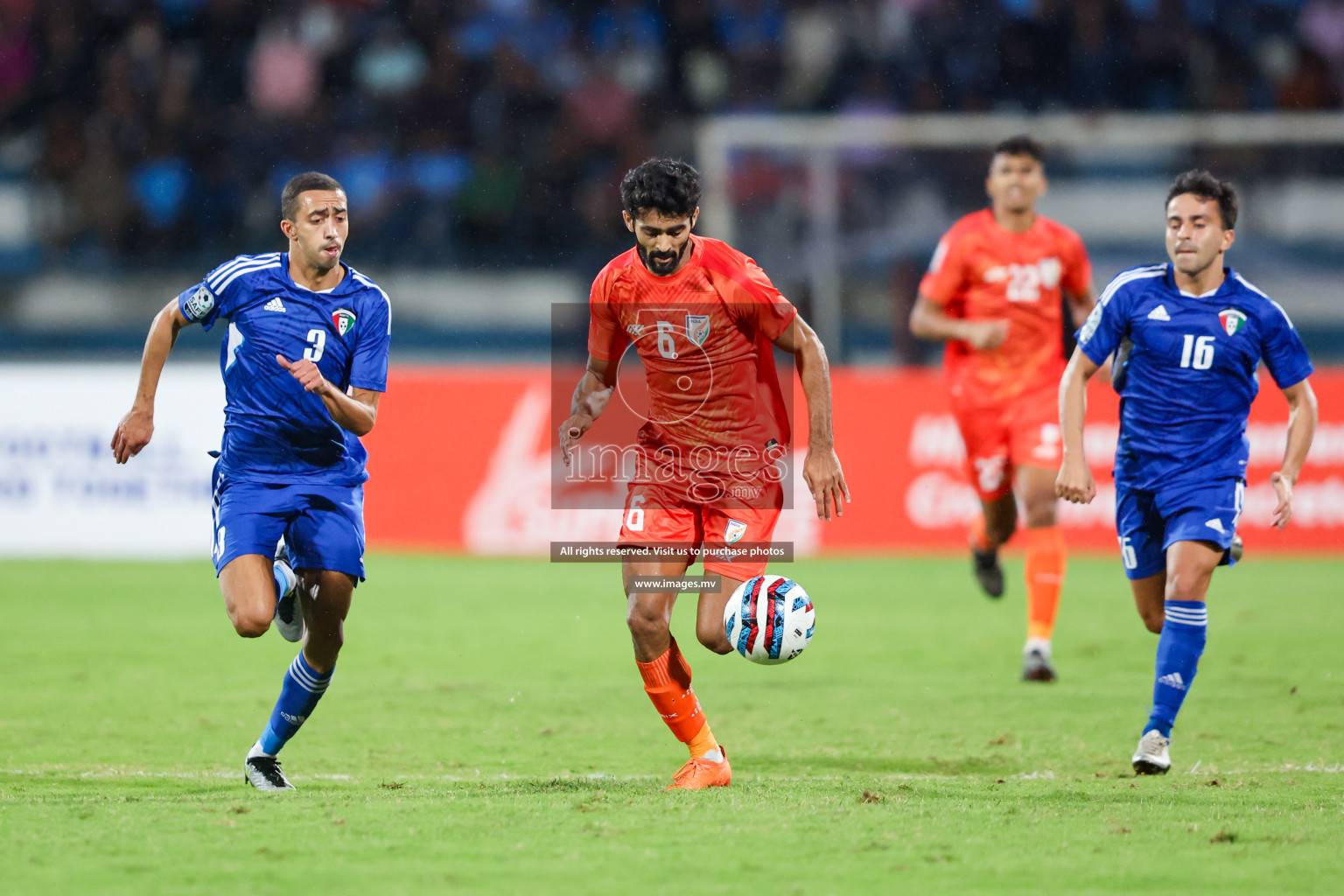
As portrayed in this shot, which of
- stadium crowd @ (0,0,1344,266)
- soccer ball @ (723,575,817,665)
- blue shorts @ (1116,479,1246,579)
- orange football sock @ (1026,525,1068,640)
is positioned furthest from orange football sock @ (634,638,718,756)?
stadium crowd @ (0,0,1344,266)

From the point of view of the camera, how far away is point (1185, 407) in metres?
6.02

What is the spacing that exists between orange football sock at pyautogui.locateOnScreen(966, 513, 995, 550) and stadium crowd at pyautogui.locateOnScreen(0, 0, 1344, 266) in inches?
280

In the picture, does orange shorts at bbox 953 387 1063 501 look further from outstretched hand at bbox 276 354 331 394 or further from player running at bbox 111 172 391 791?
outstretched hand at bbox 276 354 331 394

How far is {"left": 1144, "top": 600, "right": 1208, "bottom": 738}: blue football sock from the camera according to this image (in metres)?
5.81

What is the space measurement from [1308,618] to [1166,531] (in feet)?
15.3

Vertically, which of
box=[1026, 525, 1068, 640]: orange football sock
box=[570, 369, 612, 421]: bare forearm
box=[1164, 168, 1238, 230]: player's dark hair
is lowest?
box=[1026, 525, 1068, 640]: orange football sock

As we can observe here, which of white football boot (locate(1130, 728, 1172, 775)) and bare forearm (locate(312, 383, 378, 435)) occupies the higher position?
bare forearm (locate(312, 383, 378, 435))

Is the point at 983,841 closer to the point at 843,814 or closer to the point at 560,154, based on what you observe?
the point at 843,814

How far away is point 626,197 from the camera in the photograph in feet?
17.3

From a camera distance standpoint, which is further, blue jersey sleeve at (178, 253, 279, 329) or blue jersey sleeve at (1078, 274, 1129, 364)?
blue jersey sleeve at (1078, 274, 1129, 364)

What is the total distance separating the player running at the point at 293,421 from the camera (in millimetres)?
5555

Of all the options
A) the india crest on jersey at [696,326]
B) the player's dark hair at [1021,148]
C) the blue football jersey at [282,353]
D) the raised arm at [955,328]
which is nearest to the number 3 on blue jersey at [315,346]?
the blue football jersey at [282,353]

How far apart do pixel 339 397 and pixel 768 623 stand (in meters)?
1.65

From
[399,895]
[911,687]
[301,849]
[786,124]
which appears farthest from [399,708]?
[786,124]
